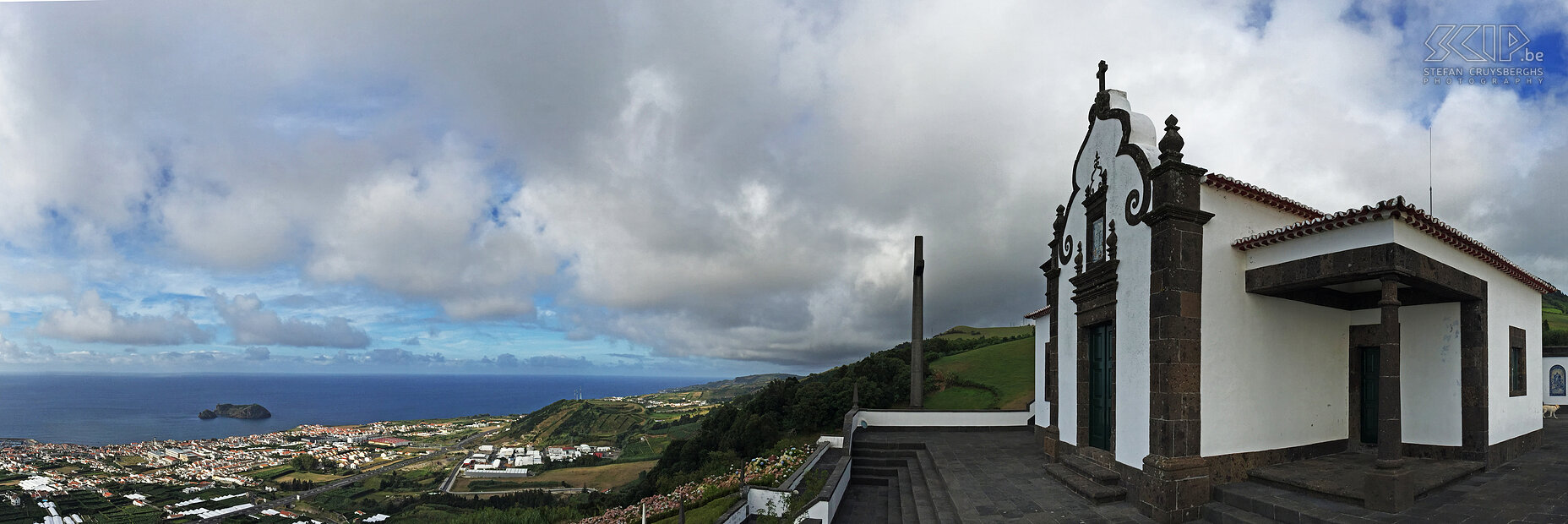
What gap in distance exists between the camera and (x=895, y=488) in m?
11.4

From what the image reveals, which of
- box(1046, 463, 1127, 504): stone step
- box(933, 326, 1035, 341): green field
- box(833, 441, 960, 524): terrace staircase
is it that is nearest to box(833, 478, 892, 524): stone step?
box(833, 441, 960, 524): terrace staircase

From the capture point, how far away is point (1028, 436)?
14.6m

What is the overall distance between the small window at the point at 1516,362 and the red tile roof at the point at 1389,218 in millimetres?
1357

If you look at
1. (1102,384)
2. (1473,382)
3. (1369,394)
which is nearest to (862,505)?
(1102,384)

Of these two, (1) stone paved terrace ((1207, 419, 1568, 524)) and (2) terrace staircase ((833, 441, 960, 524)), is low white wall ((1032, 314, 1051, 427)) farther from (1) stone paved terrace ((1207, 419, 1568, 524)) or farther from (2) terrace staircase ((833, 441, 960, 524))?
(1) stone paved terrace ((1207, 419, 1568, 524))

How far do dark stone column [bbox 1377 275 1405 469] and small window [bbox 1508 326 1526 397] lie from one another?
4.84 meters

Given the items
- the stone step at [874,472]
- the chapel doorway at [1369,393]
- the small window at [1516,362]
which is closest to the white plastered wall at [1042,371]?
the stone step at [874,472]

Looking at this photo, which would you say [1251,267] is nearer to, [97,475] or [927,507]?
[927,507]

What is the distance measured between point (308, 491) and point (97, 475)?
15.9 meters

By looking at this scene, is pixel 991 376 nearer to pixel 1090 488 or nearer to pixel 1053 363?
pixel 1053 363

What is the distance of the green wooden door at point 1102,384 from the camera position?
8.73 m

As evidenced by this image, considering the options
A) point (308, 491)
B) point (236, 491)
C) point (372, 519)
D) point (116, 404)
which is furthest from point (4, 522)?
point (116, 404)

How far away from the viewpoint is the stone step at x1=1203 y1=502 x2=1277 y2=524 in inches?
247

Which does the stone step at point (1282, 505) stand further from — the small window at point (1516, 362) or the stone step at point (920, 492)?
the small window at point (1516, 362)
